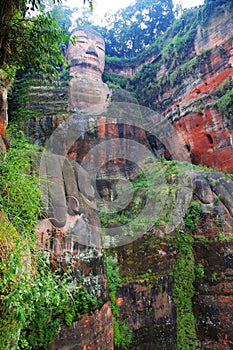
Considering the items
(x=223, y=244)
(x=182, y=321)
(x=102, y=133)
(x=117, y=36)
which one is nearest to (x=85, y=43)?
(x=117, y=36)

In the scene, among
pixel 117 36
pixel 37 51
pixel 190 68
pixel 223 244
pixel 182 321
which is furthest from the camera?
pixel 117 36

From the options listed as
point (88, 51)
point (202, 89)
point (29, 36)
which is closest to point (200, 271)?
point (29, 36)

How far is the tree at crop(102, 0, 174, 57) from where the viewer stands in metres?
28.0

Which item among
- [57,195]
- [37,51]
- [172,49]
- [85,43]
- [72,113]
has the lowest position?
[57,195]

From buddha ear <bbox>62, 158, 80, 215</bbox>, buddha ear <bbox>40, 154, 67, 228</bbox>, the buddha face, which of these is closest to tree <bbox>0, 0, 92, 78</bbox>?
buddha ear <bbox>40, 154, 67, 228</bbox>

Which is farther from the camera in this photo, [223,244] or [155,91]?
[155,91]

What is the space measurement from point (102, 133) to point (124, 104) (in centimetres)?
515

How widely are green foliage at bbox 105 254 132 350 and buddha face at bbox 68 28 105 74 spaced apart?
1941 centimetres

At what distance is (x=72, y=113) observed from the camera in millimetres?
15891

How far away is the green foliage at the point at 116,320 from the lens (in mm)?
7527

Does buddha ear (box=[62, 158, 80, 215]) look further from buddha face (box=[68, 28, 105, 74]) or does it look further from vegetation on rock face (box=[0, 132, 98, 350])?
buddha face (box=[68, 28, 105, 74])

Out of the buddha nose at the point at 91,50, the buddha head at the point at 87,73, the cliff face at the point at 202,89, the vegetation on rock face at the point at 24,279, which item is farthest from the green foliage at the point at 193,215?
the buddha nose at the point at 91,50

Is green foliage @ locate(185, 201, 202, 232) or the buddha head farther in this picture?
the buddha head

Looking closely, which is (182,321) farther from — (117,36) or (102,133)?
(117,36)
